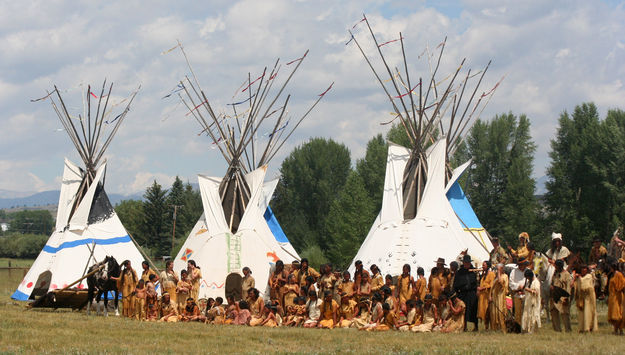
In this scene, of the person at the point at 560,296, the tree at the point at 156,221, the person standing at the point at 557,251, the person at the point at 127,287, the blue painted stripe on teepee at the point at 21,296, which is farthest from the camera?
the tree at the point at 156,221

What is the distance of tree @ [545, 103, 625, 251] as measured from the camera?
35269 millimetres

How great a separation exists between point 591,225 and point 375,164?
13.6m

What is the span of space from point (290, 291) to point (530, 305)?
509 cm

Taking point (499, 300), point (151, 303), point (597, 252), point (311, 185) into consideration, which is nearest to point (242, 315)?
point (151, 303)

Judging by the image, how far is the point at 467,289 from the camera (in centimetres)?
1326

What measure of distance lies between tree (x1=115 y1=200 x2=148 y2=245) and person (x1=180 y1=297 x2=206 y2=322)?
45259 millimetres

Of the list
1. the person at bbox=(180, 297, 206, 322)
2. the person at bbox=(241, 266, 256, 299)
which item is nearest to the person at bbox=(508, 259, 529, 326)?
the person at bbox=(241, 266, 256, 299)

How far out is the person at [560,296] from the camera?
12.7m

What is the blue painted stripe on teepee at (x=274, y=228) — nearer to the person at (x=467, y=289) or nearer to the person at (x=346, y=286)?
the person at (x=346, y=286)

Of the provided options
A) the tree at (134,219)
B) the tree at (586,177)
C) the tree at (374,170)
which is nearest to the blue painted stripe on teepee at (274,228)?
the tree at (586,177)

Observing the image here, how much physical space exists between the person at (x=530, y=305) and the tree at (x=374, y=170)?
100ft

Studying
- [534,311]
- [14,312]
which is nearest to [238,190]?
[14,312]

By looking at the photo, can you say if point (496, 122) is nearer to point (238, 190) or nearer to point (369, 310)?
point (238, 190)

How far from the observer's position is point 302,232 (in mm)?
49219
